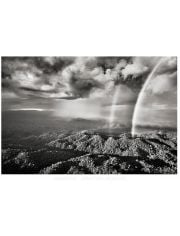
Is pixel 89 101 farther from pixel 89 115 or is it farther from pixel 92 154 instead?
pixel 92 154

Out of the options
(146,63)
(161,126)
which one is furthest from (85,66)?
(161,126)

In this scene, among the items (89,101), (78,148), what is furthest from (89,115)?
(78,148)

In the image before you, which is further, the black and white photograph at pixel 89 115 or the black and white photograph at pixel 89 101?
the black and white photograph at pixel 89 115

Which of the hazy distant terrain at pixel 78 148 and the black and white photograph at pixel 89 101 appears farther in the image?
the hazy distant terrain at pixel 78 148
